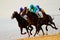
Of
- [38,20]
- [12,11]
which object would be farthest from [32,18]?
[12,11]

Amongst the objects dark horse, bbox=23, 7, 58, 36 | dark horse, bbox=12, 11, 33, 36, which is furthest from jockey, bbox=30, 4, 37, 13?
dark horse, bbox=12, 11, 33, 36

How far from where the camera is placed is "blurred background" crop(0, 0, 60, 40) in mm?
2480

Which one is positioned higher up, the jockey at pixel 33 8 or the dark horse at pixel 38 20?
the jockey at pixel 33 8

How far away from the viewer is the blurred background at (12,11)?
2.48m

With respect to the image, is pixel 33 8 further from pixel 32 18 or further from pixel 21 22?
pixel 21 22

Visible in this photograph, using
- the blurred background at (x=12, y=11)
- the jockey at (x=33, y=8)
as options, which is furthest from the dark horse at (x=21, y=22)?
the jockey at (x=33, y=8)

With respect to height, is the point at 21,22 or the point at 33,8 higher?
the point at 33,8

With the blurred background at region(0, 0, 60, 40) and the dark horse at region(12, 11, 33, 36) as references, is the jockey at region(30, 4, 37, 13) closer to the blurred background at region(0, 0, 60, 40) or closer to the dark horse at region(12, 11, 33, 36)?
the blurred background at region(0, 0, 60, 40)

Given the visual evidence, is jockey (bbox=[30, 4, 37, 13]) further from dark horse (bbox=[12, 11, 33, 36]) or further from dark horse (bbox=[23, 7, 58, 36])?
dark horse (bbox=[12, 11, 33, 36])

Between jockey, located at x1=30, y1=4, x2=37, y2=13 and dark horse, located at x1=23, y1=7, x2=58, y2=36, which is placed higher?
jockey, located at x1=30, y1=4, x2=37, y2=13

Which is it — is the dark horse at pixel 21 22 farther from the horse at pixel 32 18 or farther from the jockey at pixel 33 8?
the jockey at pixel 33 8

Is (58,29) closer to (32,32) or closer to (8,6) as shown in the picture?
(32,32)

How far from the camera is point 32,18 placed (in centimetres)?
253

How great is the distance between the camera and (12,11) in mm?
2498
